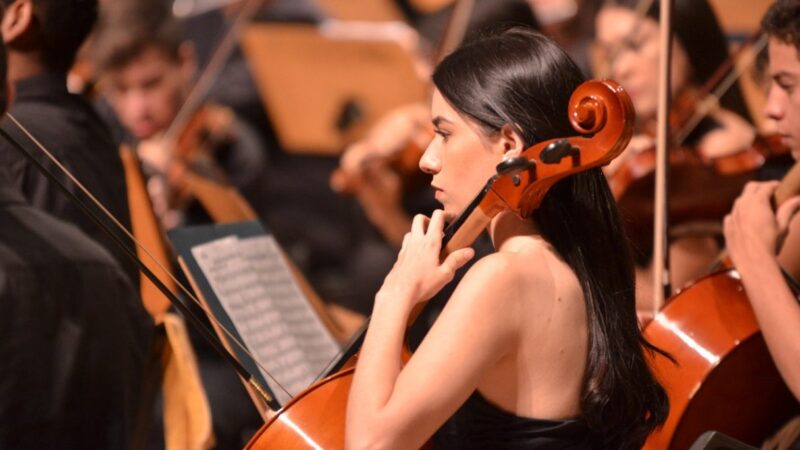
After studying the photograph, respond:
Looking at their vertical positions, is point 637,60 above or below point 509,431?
below

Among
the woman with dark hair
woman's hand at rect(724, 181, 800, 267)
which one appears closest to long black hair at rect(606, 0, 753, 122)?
woman's hand at rect(724, 181, 800, 267)

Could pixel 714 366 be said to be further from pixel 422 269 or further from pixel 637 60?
pixel 637 60

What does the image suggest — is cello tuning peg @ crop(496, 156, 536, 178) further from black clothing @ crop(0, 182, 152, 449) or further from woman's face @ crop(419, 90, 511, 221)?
black clothing @ crop(0, 182, 152, 449)

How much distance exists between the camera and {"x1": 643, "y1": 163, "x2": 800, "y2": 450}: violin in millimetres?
1854

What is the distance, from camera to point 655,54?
3168 millimetres

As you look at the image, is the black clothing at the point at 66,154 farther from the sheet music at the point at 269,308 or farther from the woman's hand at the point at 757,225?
the woman's hand at the point at 757,225

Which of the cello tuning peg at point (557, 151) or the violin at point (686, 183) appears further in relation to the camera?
the violin at point (686, 183)

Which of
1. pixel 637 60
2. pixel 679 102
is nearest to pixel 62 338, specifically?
pixel 679 102

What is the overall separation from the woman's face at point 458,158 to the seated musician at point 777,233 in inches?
22.1

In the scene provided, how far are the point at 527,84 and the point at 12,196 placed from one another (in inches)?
32.0

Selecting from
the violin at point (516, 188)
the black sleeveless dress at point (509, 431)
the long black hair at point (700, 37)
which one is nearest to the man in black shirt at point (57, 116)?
the violin at point (516, 188)

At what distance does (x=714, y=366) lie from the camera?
6.08 ft

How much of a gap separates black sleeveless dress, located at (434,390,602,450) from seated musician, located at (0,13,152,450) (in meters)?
0.63

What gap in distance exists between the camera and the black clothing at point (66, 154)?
2.09 metres
